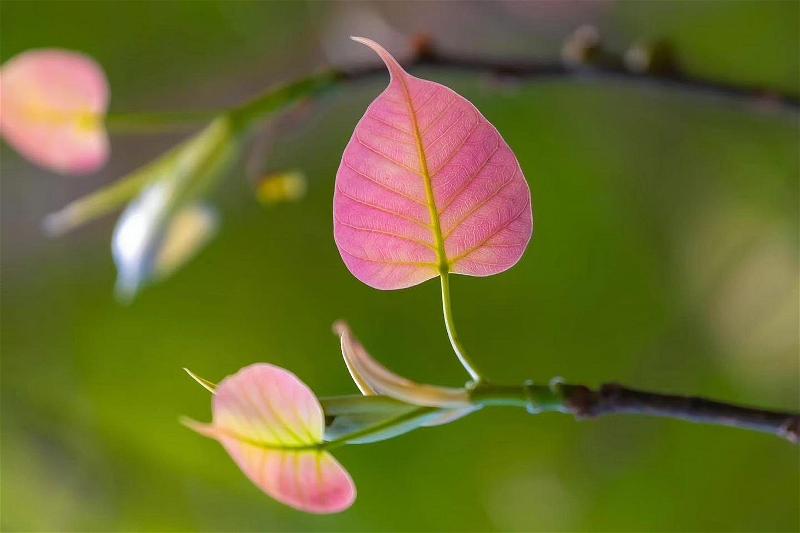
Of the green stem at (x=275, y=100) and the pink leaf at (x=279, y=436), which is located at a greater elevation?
the green stem at (x=275, y=100)

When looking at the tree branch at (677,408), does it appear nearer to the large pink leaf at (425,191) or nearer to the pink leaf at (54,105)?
the large pink leaf at (425,191)

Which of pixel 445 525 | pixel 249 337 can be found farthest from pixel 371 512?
pixel 249 337

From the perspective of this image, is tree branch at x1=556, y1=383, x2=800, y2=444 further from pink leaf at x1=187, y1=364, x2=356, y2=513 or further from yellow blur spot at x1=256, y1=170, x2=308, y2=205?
yellow blur spot at x1=256, y1=170, x2=308, y2=205

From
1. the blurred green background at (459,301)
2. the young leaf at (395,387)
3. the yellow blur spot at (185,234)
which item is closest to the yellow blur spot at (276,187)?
the yellow blur spot at (185,234)

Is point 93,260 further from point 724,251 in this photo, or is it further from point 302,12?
point 724,251

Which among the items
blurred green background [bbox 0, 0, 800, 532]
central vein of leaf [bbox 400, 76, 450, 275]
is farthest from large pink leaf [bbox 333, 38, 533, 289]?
blurred green background [bbox 0, 0, 800, 532]

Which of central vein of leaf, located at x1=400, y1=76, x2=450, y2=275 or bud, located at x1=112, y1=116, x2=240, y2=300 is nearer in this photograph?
central vein of leaf, located at x1=400, y1=76, x2=450, y2=275

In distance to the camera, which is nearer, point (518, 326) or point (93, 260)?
point (518, 326)
